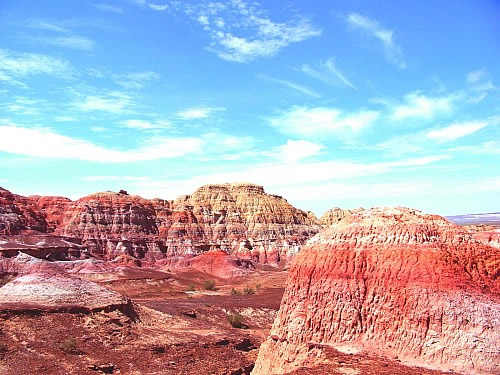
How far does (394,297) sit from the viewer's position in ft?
42.3

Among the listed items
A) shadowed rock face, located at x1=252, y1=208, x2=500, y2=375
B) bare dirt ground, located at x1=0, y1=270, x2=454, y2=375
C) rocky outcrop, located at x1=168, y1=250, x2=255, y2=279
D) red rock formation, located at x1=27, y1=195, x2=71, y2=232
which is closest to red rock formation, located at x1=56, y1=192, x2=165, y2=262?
red rock formation, located at x1=27, y1=195, x2=71, y2=232

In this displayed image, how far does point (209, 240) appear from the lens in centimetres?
11356

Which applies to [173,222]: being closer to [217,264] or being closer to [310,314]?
[217,264]

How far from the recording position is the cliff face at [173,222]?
95.8 m

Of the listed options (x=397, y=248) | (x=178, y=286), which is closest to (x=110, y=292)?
(x=397, y=248)

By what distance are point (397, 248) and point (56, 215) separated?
98.6 meters

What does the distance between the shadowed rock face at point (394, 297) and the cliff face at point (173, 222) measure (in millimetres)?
79836

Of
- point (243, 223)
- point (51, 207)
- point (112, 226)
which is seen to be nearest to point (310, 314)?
point (112, 226)

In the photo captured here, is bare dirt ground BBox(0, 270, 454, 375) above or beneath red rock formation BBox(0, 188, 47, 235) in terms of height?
beneath

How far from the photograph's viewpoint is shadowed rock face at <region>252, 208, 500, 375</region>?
1170cm

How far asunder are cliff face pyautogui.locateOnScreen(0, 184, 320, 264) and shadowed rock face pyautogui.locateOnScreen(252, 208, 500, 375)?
79836 millimetres

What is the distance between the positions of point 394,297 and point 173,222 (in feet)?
333

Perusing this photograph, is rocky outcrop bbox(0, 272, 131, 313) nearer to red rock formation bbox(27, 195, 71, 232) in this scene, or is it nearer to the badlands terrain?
the badlands terrain

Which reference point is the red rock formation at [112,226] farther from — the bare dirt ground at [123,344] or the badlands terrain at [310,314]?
the bare dirt ground at [123,344]
